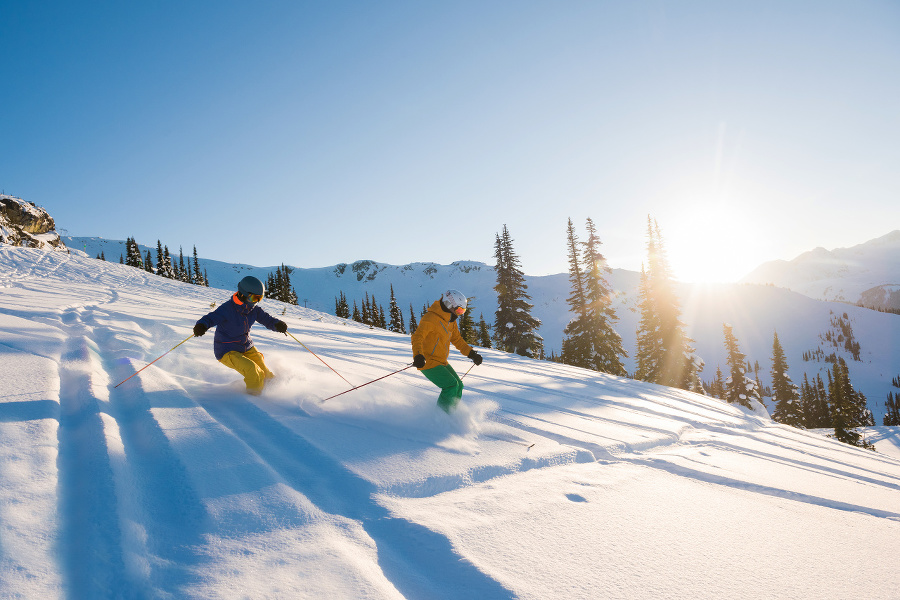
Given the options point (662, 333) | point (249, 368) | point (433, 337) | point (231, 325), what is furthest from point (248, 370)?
point (662, 333)

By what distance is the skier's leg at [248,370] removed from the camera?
16.5ft

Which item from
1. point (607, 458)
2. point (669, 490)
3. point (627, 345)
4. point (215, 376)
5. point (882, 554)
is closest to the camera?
point (882, 554)

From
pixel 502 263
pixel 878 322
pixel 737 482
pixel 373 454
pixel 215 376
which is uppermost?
pixel 502 263

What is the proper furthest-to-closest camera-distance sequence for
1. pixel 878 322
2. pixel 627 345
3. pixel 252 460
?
1. pixel 878 322
2. pixel 627 345
3. pixel 252 460

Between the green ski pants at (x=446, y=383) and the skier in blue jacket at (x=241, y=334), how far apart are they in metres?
2.16

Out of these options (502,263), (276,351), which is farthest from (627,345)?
(276,351)

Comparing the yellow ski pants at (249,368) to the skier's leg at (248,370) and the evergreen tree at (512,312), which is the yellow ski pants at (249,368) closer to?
the skier's leg at (248,370)

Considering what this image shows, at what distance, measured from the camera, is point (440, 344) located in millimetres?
5367

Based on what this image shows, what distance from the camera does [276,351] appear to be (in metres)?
8.31

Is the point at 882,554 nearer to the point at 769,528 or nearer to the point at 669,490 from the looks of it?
the point at 769,528

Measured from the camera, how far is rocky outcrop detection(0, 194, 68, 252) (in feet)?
97.8

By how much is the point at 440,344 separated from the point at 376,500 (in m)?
2.69

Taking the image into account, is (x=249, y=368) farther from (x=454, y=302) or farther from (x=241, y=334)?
(x=454, y=302)

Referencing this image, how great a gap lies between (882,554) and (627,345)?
16948 cm
